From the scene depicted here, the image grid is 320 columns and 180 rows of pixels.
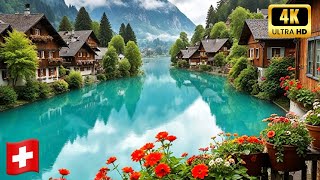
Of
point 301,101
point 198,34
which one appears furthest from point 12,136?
point 198,34

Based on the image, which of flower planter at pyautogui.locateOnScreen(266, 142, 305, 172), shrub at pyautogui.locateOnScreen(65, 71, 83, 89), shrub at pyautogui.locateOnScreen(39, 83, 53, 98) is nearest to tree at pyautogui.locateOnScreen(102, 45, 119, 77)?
shrub at pyautogui.locateOnScreen(65, 71, 83, 89)

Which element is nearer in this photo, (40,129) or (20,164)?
(20,164)

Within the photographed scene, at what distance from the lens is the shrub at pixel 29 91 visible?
90.4 ft

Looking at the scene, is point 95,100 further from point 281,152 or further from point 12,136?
point 281,152

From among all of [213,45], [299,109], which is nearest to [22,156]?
[299,109]

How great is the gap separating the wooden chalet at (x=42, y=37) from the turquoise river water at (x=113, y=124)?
12.9 ft

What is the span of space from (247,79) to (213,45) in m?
40.1

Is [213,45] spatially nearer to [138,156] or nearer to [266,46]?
[266,46]

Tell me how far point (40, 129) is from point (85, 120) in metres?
3.43

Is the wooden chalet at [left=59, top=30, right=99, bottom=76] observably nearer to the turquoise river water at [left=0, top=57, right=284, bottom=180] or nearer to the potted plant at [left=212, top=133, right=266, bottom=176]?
the turquoise river water at [left=0, top=57, right=284, bottom=180]

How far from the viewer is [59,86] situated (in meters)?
33.8

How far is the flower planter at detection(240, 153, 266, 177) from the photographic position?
12.0ft

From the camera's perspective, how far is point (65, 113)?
960 inches

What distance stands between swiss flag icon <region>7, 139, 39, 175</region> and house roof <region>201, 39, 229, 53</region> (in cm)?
6257
